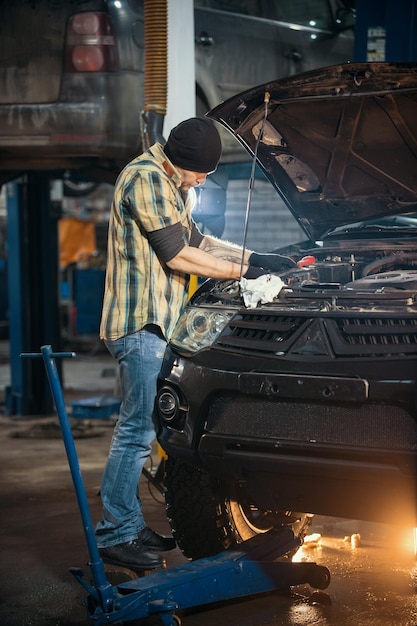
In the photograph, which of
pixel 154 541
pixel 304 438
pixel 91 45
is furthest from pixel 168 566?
pixel 91 45

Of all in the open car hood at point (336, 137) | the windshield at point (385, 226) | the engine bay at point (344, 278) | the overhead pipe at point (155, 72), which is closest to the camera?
the engine bay at point (344, 278)

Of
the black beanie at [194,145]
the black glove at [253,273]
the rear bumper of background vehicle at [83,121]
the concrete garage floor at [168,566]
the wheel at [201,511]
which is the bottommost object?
the concrete garage floor at [168,566]

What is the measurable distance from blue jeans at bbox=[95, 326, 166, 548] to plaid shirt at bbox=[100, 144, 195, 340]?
8cm

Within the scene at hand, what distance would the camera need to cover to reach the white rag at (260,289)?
3740 mm

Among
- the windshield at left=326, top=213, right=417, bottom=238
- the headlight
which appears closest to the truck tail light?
the windshield at left=326, top=213, right=417, bottom=238

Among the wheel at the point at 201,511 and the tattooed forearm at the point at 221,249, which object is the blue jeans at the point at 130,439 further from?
the tattooed forearm at the point at 221,249

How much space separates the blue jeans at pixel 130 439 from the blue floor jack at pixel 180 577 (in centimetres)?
37

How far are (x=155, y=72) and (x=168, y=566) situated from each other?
290cm

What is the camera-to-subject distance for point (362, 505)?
336 cm

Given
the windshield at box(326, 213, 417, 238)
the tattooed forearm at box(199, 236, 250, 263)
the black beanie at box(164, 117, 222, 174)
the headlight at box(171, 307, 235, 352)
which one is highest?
the black beanie at box(164, 117, 222, 174)

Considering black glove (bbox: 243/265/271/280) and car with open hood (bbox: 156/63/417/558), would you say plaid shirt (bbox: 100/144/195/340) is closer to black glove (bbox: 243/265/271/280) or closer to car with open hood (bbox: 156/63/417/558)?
car with open hood (bbox: 156/63/417/558)

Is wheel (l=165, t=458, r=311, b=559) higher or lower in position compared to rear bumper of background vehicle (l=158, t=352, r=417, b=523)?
lower

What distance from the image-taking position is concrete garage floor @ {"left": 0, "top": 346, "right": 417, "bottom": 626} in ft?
12.2

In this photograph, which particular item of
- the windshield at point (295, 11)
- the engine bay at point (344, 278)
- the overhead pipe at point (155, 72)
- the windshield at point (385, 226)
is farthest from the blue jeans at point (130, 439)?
the windshield at point (295, 11)
